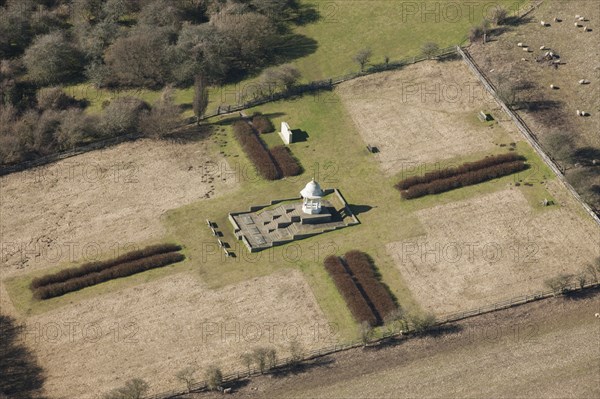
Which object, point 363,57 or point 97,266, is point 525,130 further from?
point 97,266

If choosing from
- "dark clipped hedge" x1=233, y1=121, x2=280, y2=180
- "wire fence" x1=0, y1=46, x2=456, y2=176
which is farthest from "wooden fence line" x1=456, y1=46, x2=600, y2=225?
"dark clipped hedge" x1=233, y1=121, x2=280, y2=180

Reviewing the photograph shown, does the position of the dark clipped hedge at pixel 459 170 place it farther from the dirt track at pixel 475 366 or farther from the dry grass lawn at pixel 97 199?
the dirt track at pixel 475 366

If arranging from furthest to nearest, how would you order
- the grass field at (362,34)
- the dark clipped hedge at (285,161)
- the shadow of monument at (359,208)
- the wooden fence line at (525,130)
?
the grass field at (362,34)
the dark clipped hedge at (285,161)
the shadow of monument at (359,208)
the wooden fence line at (525,130)

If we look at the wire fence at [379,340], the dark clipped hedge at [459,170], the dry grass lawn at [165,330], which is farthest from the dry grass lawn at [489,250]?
the dry grass lawn at [165,330]

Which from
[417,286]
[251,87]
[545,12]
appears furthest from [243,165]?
[545,12]

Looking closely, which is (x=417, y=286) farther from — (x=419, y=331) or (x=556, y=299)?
(x=556, y=299)

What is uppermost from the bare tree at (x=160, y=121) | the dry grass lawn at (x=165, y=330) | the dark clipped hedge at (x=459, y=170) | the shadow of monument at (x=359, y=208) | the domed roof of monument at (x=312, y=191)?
the bare tree at (x=160, y=121)

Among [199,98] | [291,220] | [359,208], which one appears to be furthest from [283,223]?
[199,98]

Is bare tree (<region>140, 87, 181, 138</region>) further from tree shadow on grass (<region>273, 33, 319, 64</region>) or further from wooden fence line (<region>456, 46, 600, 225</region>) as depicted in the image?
wooden fence line (<region>456, 46, 600, 225</region>)
